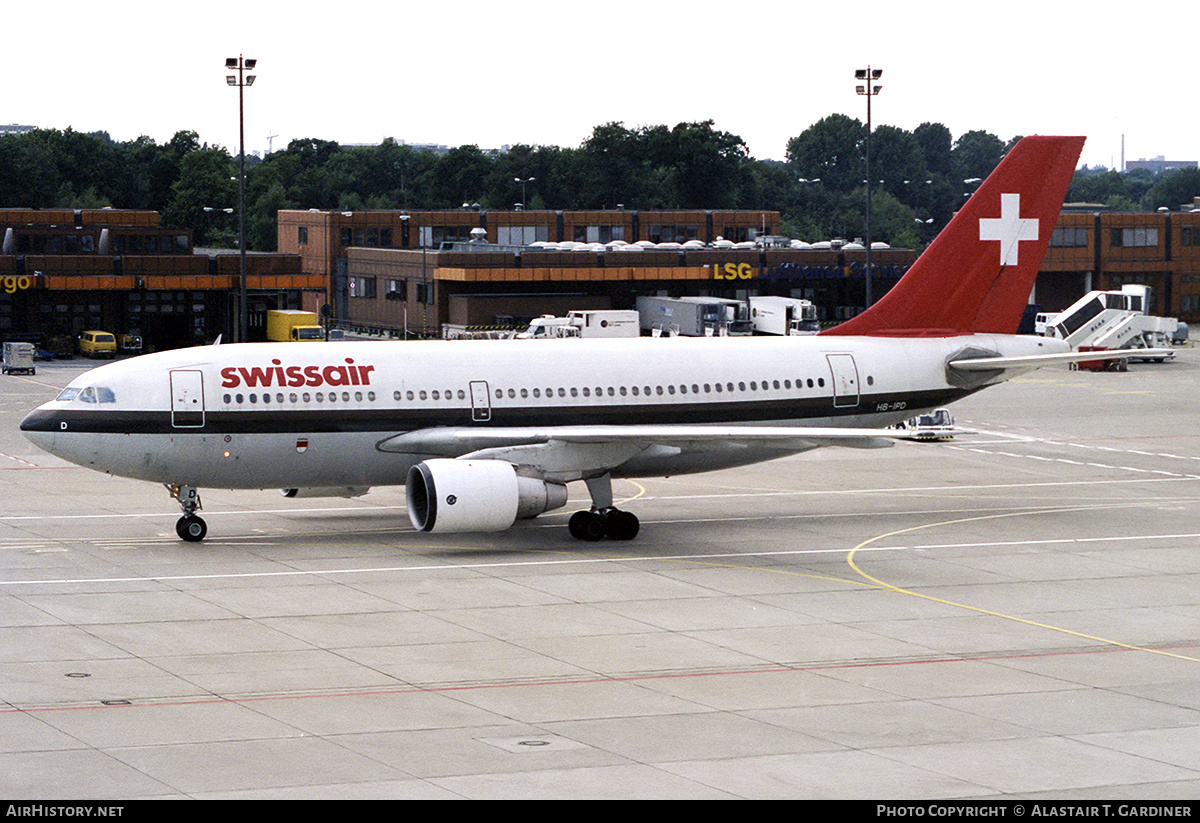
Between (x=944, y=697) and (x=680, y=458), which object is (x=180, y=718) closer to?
(x=944, y=697)

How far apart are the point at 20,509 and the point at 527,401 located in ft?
51.3

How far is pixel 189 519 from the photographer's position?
40.4 metres

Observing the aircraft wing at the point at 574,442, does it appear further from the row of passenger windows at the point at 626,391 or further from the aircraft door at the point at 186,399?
the aircraft door at the point at 186,399

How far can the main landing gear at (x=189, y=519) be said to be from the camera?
40.2 m

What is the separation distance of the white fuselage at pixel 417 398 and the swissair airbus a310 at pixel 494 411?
0.04m

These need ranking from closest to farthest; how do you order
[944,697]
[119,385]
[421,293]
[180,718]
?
[180,718], [944,697], [119,385], [421,293]

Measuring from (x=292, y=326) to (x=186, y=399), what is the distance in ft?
233

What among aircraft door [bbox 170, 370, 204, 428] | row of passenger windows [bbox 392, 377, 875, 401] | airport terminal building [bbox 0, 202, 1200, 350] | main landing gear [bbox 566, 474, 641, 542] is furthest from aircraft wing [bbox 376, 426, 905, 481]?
airport terminal building [bbox 0, 202, 1200, 350]

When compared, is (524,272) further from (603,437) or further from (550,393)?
(603,437)

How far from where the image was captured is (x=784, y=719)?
79.8 ft

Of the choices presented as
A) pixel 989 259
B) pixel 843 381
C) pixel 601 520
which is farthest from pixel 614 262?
pixel 601 520

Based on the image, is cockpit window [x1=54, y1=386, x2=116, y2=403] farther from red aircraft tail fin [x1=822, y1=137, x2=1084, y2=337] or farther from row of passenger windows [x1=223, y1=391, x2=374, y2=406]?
red aircraft tail fin [x1=822, y1=137, x2=1084, y2=337]

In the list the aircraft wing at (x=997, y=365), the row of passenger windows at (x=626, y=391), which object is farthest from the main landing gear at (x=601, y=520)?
the aircraft wing at (x=997, y=365)

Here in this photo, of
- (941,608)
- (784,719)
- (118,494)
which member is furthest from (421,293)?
(784,719)
